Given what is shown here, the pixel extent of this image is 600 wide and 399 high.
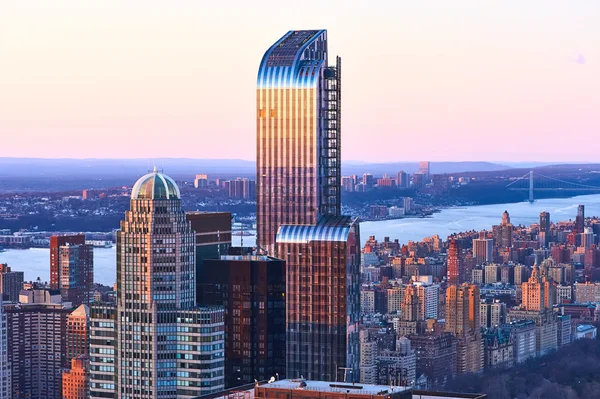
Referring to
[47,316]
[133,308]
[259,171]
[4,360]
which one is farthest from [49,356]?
[133,308]

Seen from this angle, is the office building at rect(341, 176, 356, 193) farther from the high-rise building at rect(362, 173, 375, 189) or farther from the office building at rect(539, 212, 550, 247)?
the office building at rect(539, 212, 550, 247)

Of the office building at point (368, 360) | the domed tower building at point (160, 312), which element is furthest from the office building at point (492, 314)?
the domed tower building at point (160, 312)

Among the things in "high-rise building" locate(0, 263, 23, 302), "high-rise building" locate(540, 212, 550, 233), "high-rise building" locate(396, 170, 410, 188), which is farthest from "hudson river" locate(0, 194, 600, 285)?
"high-rise building" locate(540, 212, 550, 233)

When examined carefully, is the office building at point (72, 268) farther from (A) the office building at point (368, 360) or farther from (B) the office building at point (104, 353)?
(B) the office building at point (104, 353)

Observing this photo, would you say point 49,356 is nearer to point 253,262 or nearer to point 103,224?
point 253,262

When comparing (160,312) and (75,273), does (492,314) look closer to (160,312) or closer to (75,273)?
(75,273)

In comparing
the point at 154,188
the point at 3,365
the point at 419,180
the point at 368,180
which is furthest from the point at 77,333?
the point at 419,180
